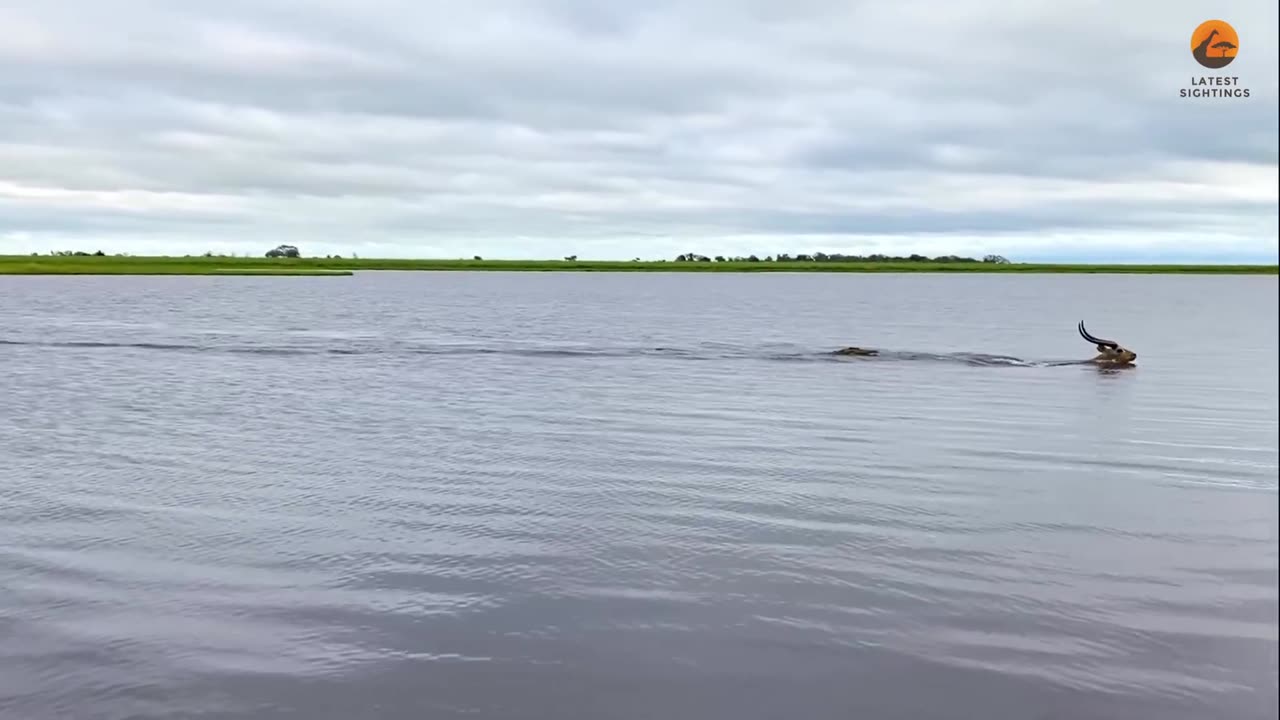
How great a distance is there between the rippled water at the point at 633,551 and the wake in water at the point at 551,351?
897 cm

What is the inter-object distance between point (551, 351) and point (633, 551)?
27601 millimetres

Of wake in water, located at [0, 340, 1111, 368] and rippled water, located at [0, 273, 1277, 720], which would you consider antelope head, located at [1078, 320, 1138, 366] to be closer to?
wake in water, located at [0, 340, 1111, 368]

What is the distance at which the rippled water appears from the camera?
25.4ft

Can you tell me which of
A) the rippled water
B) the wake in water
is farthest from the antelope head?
the rippled water

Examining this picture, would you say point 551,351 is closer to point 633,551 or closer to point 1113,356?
point 1113,356

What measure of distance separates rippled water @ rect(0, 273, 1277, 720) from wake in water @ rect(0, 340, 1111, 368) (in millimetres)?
8969

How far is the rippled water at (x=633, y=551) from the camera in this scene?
774 centimetres

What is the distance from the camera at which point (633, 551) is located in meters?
11.3

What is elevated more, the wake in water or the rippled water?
the wake in water

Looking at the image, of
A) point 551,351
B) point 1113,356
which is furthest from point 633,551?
point 1113,356

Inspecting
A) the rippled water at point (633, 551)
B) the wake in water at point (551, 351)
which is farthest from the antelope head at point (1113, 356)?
the rippled water at point (633, 551)

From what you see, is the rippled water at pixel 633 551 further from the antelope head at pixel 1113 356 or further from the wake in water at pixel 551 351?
the wake in water at pixel 551 351

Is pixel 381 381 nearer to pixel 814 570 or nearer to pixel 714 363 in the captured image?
pixel 714 363

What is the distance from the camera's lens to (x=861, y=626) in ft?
29.6
